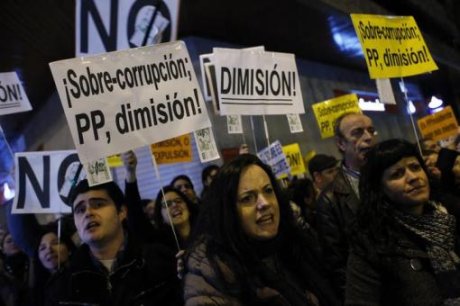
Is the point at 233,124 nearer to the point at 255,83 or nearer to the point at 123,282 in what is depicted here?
the point at 255,83

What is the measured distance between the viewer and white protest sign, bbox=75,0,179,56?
2920 millimetres

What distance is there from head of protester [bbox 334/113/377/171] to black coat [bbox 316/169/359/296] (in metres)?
0.17

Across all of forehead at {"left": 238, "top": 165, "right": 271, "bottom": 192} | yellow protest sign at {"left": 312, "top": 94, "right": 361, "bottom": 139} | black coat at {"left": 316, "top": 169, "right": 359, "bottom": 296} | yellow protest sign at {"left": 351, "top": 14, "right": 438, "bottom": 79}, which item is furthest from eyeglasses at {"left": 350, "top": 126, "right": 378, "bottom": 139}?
yellow protest sign at {"left": 312, "top": 94, "right": 361, "bottom": 139}

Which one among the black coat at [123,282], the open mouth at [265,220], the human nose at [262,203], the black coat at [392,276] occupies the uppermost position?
the human nose at [262,203]

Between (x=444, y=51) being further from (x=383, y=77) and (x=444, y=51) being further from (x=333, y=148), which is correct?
(x=383, y=77)

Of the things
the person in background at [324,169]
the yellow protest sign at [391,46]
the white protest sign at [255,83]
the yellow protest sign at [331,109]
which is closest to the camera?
the white protest sign at [255,83]

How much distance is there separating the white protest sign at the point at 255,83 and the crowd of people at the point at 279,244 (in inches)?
29.1

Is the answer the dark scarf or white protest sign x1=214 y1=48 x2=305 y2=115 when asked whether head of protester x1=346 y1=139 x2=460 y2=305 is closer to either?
the dark scarf

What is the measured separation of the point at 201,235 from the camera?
2.06 metres

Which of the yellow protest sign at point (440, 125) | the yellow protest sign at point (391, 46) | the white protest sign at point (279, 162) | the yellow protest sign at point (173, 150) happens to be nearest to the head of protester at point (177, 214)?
the yellow protest sign at point (173, 150)

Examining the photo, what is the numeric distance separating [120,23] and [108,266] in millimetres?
1585

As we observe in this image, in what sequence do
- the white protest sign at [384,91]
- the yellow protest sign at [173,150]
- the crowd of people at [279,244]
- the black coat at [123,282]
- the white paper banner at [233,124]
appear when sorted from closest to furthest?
1. the crowd of people at [279,244]
2. the black coat at [123,282]
3. the white protest sign at [384,91]
4. the white paper banner at [233,124]
5. the yellow protest sign at [173,150]

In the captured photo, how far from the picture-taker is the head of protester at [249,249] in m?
1.86

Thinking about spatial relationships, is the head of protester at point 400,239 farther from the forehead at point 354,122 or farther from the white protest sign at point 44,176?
the white protest sign at point 44,176
